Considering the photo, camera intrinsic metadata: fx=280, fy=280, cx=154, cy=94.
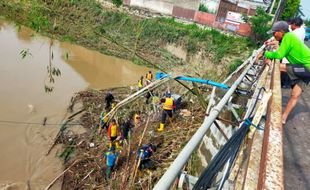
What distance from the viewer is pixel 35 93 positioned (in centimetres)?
1355

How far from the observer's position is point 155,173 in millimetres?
7461

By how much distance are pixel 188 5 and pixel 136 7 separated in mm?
5423

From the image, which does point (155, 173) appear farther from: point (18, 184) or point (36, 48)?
point (36, 48)

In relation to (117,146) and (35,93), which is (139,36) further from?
(117,146)

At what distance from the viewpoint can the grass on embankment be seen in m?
20.7

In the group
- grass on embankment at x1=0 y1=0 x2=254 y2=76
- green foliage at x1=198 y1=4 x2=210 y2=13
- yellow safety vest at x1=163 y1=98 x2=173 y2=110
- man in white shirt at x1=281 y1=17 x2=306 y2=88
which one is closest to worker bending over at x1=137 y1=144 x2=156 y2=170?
yellow safety vest at x1=163 y1=98 x2=173 y2=110

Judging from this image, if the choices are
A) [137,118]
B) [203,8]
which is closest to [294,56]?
[137,118]

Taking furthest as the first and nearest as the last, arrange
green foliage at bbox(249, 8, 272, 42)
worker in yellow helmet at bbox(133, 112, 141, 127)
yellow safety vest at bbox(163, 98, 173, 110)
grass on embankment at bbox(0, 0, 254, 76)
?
green foliage at bbox(249, 8, 272, 42) < grass on embankment at bbox(0, 0, 254, 76) < worker in yellow helmet at bbox(133, 112, 141, 127) < yellow safety vest at bbox(163, 98, 173, 110)

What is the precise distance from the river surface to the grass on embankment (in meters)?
1.22

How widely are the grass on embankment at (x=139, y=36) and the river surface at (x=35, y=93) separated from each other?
1223 millimetres

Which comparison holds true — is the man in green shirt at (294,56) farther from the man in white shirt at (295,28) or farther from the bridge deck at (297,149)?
the man in white shirt at (295,28)

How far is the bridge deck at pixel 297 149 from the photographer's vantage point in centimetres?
320

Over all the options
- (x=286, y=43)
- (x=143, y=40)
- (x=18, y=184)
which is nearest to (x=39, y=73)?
(x=18, y=184)

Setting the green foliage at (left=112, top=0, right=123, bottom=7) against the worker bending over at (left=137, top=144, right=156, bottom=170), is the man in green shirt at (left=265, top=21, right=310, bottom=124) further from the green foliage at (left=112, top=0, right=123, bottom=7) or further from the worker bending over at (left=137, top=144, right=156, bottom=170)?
the green foliage at (left=112, top=0, right=123, bottom=7)
